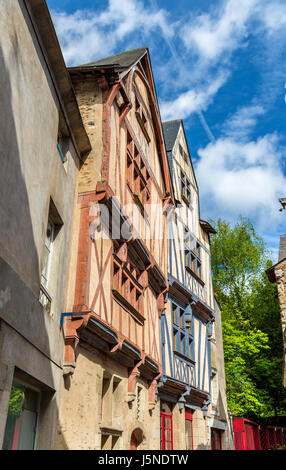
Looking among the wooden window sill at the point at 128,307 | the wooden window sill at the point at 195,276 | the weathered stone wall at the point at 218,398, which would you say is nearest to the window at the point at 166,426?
the wooden window sill at the point at 128,307

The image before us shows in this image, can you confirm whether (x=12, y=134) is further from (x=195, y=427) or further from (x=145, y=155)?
(x=195, y=427)

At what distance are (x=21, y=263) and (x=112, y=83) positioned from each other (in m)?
4.71

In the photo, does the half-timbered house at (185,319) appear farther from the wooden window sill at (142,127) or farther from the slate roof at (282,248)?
the slate roof at (282,248)

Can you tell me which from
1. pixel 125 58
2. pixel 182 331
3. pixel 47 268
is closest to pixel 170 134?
pixel 125 58

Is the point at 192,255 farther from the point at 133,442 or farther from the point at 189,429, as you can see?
the point at 133,442

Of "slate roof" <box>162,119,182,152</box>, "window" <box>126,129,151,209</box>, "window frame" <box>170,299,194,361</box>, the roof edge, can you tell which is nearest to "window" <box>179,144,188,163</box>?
"slate roof" <box>162,119,182,152</box>

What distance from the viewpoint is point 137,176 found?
9781 mm

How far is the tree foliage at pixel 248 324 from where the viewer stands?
19.1 meters

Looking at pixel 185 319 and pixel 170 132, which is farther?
pixel 170 132

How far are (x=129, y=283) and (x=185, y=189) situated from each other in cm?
692

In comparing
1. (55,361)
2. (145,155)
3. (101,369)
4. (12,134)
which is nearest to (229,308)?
(145,155)

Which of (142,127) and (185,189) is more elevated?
(185,189)

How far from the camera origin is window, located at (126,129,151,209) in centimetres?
912

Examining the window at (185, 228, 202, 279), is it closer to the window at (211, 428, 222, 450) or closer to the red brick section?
the window at (211, 428, 222, 450)
